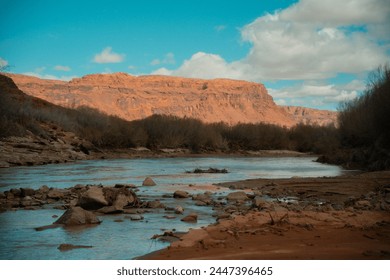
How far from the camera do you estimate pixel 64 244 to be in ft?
19.4

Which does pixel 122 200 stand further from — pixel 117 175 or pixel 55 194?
pixel 117 175

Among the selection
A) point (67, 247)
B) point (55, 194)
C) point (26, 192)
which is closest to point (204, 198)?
point (55, 194)

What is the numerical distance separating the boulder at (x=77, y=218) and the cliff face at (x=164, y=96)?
356 ft

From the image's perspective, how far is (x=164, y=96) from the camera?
140750 millimetres

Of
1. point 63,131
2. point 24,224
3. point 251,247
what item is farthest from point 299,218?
point 63,131

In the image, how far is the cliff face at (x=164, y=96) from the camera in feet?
398

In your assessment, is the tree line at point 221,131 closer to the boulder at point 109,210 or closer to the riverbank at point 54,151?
the riverbank at point 54,151

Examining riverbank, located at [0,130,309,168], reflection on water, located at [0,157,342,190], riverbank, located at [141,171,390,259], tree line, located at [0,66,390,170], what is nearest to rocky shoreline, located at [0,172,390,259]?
riverbank, located at [141,171,390,259]

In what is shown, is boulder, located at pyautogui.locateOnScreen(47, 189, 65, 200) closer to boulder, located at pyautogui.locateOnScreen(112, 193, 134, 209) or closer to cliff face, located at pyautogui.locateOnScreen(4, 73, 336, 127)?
boulder, located at pyautogui.locateOnScreen(112, 193, 134, 209)

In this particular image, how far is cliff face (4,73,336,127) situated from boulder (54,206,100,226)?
10840cm

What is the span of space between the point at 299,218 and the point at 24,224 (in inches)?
186

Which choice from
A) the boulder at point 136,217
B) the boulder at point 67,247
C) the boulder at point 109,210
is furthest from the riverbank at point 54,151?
the boulder at point 67,247

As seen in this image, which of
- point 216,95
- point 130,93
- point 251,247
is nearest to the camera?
point 251,247
